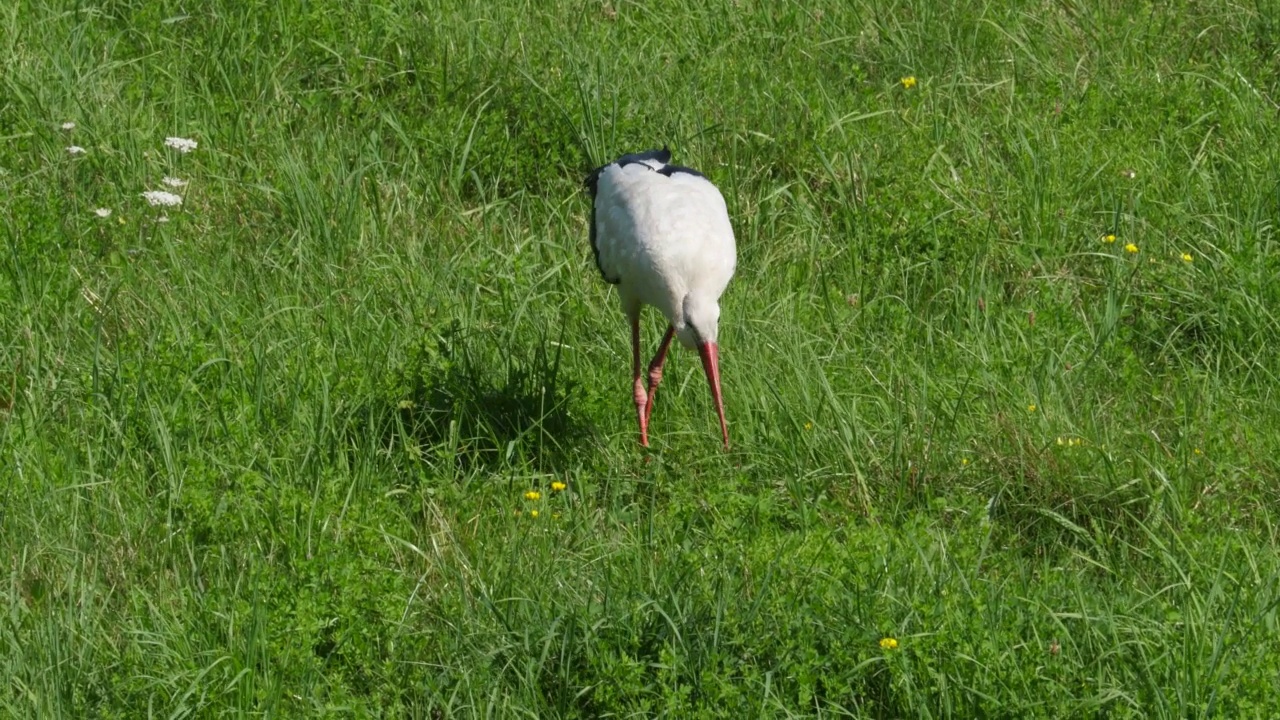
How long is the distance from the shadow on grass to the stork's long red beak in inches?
18.2

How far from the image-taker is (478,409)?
5.42 m

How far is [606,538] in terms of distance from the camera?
4902 mm

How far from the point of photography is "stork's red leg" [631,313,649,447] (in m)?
5.41

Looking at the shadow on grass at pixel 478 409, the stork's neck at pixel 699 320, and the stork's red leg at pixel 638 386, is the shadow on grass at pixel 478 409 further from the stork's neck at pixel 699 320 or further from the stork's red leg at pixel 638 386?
the stork's neck at pixel 699 320

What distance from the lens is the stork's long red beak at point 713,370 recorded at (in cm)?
522

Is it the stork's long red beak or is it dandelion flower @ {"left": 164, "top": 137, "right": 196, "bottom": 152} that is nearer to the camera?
the stork's long red beak

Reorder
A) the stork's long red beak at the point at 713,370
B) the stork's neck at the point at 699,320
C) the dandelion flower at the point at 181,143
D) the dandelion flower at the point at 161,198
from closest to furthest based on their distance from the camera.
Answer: the stork's long red beak at the point at 713,370 → the stork's neck at the point at 699,320 → the dandelion flower at the point at 161,198 → the dandelion flower at the point at 181,143

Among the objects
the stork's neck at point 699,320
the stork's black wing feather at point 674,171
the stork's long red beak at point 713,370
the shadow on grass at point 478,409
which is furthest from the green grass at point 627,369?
the stork's black wing feather at point 674,171

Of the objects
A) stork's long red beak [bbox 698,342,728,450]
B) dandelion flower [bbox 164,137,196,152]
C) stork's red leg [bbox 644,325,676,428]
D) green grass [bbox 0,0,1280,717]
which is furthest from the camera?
dandelion flower [bbox 164,137,196,152]

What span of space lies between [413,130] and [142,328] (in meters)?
1.63

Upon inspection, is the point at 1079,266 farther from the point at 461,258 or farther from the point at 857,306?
the point at 461,258

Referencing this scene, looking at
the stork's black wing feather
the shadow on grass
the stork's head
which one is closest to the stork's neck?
the stork's head

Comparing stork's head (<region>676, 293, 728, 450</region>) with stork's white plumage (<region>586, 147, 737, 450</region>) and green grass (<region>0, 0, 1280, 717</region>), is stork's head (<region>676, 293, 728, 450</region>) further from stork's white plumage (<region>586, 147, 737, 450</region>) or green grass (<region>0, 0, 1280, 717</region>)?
green grass (<region>0, 0, 1280, 717</region>)

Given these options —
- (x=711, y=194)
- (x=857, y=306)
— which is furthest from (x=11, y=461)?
(x=857, y=306)
